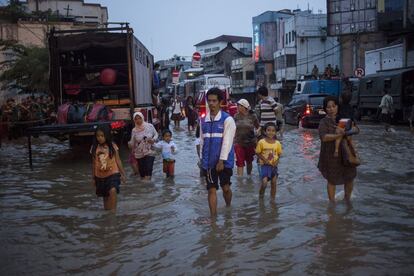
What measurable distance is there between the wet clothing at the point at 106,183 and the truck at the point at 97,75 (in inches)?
228

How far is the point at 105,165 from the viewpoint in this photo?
284 inches

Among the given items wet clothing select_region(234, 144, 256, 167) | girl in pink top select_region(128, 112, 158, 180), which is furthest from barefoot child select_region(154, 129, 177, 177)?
wet clothing select_region(234, 144, 256, 167)

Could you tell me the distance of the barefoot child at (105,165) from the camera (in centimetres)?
723

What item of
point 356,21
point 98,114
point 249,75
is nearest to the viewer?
point 98,114

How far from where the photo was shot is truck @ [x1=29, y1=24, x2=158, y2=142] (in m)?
13.6

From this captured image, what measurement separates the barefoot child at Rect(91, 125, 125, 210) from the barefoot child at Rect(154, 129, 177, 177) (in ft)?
9.34

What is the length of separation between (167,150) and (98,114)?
139 inches

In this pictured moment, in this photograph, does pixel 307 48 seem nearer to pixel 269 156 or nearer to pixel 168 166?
pixel 168 166

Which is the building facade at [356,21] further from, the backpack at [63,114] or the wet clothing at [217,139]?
the wet clothing at [217,139]

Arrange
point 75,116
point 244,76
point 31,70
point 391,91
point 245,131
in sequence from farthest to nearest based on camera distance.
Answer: point 244,76 < point 31,70 < point 391,91 < point 75,116 < point 245,131

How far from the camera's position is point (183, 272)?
16.1ft

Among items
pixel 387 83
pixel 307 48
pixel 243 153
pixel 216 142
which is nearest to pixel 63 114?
pixel 243 153

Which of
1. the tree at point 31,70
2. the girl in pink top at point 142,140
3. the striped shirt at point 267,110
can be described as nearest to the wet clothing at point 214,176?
the girl in pink top at point 142,140

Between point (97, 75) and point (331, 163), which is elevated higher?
point (97, 75)
